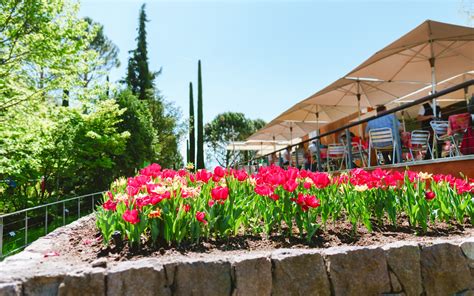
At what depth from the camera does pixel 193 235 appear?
2.26m

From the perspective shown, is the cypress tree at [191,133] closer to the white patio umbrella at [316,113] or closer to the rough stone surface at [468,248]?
the white patio umbrella at [316,113]

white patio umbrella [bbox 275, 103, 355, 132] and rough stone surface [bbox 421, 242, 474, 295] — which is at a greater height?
white patio umbrella [bbox 275, 103, 355, 132]

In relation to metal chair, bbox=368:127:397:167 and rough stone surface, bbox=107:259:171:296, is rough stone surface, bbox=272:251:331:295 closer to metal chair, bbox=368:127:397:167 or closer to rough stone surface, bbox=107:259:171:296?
rough stone surface, bbox=107:259:171:296

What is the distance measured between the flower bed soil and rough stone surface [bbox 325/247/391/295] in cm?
26

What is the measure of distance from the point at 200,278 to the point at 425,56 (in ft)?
23.1

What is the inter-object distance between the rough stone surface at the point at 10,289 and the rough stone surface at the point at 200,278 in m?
0.65

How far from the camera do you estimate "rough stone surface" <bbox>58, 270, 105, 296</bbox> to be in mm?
1646

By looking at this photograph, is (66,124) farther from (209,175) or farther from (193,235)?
(193,235)

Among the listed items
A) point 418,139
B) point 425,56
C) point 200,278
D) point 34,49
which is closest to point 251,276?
point 200,278

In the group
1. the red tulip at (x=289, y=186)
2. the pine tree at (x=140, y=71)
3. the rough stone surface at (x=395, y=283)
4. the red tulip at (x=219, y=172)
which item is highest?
the pine tree at (x=140, y=71)

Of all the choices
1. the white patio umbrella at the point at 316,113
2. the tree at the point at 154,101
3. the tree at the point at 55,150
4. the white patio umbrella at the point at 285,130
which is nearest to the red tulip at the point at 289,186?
the tree at the point at 55,150

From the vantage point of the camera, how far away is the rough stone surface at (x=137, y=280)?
1.69m

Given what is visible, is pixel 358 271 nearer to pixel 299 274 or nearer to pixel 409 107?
pixel 299 274

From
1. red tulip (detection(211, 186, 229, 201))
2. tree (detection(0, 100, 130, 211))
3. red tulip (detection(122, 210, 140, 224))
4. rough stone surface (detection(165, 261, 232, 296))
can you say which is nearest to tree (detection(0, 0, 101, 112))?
tree (detection(0, 100, 130, 211))
